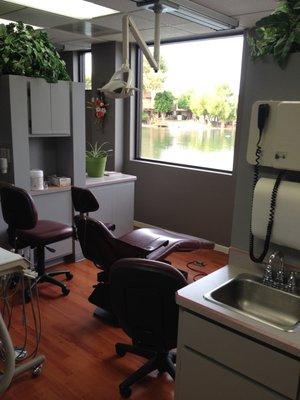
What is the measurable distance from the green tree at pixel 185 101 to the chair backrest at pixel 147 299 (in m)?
3.18

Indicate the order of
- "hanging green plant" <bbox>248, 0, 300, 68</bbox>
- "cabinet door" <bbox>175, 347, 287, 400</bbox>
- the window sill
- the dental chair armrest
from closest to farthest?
1. "cabinet door" <bbox>175, 347, 287, 400</bbox>
2. "hanging green plant" <bbox>248, 0, 300, 68</bbox>
3. the dental chair armrest
4. the window sill

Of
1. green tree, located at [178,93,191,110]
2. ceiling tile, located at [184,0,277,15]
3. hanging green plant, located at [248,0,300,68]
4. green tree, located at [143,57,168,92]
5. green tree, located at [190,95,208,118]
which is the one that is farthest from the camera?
green tree, located at [143,57,168,92]

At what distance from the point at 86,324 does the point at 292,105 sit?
2.13 meters

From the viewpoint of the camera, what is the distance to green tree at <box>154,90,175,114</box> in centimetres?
469

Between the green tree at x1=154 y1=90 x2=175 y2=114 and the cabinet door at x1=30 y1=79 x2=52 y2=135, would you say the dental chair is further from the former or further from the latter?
the green tree at x1=154 y1=90 x2=175 y2=114

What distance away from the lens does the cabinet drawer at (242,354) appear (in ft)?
4.22

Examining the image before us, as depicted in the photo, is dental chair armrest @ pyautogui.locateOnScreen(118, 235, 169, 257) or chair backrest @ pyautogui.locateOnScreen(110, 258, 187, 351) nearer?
chair backrest @ pyautogui.locateOnScreen(110, 258, 187, 351)

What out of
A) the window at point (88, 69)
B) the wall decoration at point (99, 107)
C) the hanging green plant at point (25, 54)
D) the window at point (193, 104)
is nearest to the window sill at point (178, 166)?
the window at point (193, 104)

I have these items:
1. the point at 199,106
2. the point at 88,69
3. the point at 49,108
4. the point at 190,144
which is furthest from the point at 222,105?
the point at 88,69

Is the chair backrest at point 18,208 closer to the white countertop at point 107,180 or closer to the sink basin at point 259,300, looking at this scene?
the white countertop at point 107,180

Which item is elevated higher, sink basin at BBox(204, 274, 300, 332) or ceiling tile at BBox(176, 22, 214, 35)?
ceiling tile at BBox(176, 22, 214, 35)

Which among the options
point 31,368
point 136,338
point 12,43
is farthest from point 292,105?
point 12,43

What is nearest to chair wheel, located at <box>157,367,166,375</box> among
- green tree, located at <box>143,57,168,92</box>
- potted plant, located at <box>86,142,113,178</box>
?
potted plant, located at <box>86,142,113,178</box>

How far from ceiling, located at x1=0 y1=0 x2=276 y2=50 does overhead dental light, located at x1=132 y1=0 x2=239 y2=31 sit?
0.05 m
